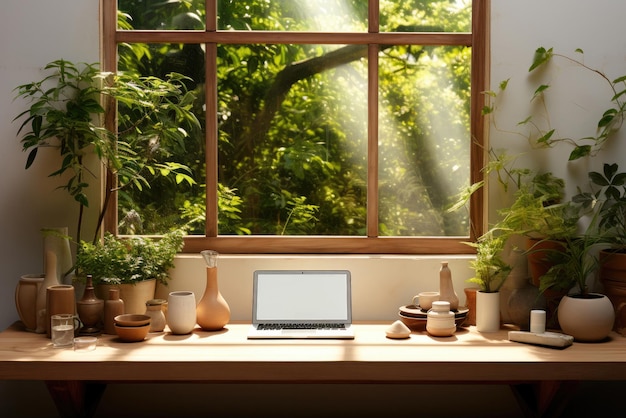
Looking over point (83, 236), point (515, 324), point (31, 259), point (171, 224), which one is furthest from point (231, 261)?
point (515, 324)

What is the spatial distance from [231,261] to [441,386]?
4.08ft

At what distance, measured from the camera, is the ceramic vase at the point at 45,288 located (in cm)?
350

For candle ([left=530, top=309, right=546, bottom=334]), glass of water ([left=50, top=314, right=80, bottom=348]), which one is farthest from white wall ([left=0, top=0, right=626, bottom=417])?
glass of water ([left=50, top=314, right=80, bottom=348])

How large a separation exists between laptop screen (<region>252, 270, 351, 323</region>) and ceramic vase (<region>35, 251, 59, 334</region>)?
940 mm

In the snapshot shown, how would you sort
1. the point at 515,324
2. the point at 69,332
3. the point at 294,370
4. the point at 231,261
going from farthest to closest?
the point at 231,261 < the point at 515,324 < the point at 69,332 < the point at 294,370

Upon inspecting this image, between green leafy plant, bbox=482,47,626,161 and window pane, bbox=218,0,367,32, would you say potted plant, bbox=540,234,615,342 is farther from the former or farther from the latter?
window pane, bbox=218,0,367,32

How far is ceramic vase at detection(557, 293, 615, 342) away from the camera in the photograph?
3359 mm

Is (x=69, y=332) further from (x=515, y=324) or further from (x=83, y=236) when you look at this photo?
(x=515, y=324)

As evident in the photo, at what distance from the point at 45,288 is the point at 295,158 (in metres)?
1.40

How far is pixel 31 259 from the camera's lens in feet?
12.8

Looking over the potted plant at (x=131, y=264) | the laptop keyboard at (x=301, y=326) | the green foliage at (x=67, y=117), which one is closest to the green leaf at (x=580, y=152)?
the laptop keyboard at (x=301, y=326)

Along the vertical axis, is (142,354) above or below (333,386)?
above

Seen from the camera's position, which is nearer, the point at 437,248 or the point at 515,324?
the point at 515,324

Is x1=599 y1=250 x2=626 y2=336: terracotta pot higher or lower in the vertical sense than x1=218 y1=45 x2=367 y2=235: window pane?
lower
